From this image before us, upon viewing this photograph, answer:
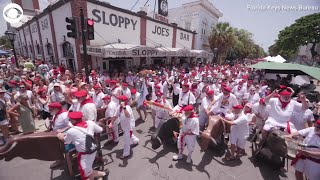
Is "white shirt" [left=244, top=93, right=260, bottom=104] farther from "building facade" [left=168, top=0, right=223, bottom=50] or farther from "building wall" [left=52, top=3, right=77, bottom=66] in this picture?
"building facade" [left=168, top=0, right=223, bottom=50]

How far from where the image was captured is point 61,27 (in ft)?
49.5

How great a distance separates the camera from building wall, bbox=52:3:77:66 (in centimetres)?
1365

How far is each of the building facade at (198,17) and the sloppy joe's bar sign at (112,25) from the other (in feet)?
50.6

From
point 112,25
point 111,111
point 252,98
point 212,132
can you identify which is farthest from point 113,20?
point 212,132

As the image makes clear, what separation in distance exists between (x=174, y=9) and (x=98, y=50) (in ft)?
82.3

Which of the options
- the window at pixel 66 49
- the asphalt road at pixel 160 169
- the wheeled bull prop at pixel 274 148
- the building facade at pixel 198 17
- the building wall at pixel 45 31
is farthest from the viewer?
the building facade at pixel 198 17

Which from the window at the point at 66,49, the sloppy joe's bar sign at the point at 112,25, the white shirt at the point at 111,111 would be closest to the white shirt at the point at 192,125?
the white shirt at the point at 111,111

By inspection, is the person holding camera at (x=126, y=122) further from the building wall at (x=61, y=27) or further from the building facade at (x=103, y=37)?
the building wall at (x=61, y=27)

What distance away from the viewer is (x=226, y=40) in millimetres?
30109

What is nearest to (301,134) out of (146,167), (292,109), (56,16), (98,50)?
(292,109)

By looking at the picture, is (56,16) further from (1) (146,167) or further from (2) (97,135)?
(1) (146,167)

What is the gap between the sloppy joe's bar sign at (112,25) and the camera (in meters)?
14.0

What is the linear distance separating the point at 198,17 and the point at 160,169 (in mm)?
29335

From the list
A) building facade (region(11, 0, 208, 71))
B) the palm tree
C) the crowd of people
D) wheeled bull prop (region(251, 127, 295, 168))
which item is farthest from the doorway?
the palm tree
